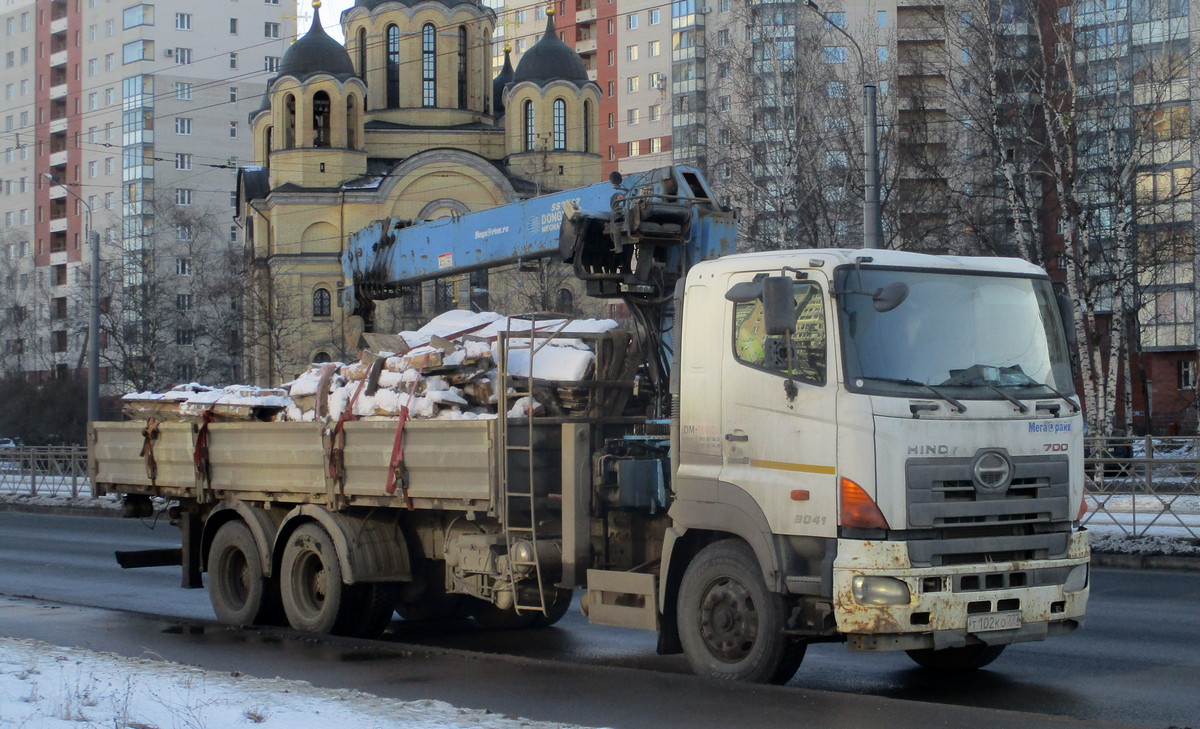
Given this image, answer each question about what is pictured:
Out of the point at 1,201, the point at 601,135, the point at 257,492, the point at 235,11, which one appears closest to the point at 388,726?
the point at 257,492

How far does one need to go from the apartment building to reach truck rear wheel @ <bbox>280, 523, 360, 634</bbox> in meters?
78.3

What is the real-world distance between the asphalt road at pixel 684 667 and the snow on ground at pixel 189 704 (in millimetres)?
461

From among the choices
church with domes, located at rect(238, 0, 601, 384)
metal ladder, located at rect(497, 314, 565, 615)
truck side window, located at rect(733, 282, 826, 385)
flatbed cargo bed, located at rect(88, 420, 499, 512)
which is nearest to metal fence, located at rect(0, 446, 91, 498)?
flatbed cargo bed, located at rect(88, 420, 499, 512)

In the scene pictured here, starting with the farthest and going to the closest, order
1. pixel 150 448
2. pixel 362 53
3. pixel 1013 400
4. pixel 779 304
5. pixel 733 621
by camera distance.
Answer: pixel 362 53
pixel 150 448
pixel 733 621
pixel 1013 400
pixel 779 304

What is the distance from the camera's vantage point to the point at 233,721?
7.34m

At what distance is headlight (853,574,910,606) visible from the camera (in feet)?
25.8

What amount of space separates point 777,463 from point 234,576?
6434 mm

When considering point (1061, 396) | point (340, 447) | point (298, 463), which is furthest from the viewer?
point (298, 463)

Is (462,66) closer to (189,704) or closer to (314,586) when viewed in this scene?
(314,586)

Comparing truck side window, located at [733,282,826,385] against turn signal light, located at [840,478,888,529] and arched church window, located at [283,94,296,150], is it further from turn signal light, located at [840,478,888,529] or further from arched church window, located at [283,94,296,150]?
arched church window, located at [283,94,296,150]

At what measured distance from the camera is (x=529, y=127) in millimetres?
69875

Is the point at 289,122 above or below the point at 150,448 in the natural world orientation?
above

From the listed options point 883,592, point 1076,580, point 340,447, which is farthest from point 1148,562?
point 883,592

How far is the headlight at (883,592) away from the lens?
7.87 m
